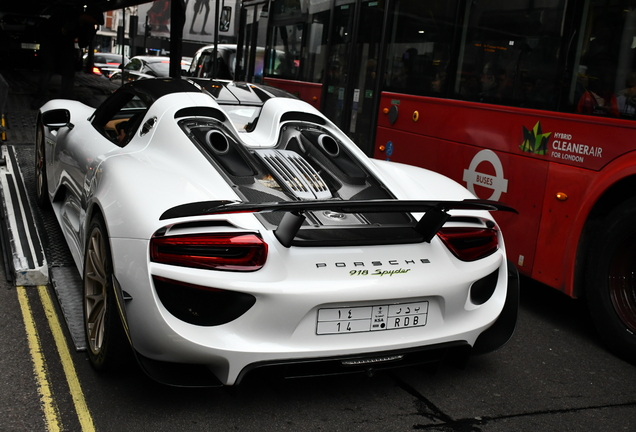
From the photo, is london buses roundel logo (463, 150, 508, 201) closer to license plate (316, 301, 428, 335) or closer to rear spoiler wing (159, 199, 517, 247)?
rear spoiler wing (159, 199, 517, 247)

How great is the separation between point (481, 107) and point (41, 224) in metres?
3.51

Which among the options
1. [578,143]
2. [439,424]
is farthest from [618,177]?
[439,424]

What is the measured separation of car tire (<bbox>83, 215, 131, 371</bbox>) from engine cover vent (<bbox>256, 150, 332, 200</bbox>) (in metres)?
0.92

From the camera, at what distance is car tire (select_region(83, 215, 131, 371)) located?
290 cm

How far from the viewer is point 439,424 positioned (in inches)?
118

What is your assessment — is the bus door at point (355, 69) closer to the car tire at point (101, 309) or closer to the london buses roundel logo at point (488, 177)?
the london buses roundel logo at point (488, 177)

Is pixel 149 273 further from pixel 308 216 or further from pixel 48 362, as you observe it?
pixel 48 362

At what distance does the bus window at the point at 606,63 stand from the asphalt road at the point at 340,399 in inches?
61.0

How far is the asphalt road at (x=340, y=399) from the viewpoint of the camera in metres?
2.90

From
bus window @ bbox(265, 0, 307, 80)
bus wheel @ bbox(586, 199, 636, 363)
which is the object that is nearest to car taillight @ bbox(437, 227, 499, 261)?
bus wheel @ bbox(586, 199, 636, 363)

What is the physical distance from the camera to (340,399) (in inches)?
125

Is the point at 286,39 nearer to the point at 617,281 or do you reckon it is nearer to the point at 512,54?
the point at 512,54

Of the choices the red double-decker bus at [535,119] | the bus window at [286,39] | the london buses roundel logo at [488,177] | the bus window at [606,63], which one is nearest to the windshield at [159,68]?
the bus window at [286,39]

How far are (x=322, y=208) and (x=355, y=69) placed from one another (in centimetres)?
494
